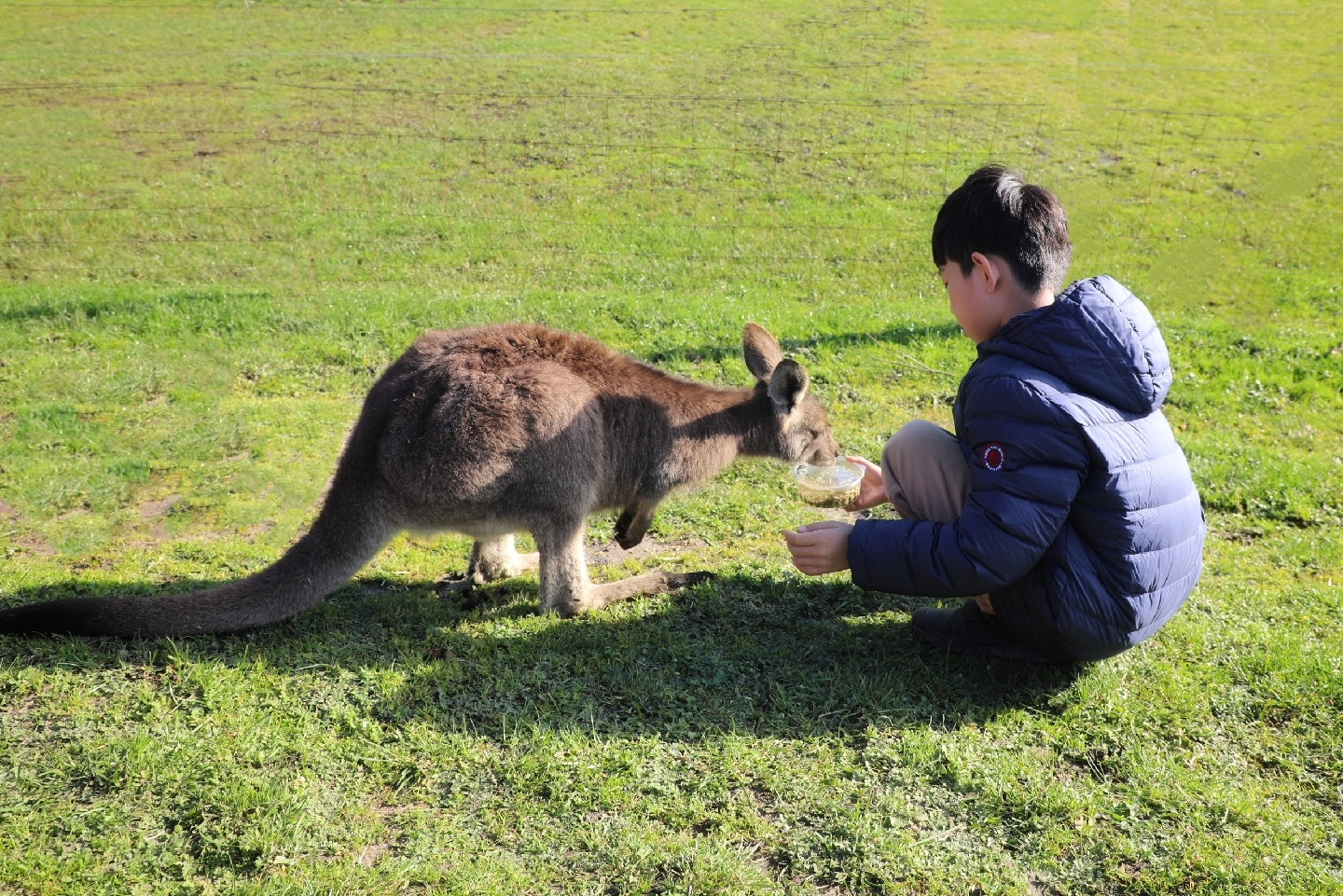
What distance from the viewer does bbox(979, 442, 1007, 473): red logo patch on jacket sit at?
2.87 m

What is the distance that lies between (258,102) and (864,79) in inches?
285

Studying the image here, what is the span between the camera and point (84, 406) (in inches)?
209

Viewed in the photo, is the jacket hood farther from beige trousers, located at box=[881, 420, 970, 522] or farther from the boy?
beige trousers, located at box=[881, 420, 970, 522]

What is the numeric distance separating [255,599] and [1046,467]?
2702mm

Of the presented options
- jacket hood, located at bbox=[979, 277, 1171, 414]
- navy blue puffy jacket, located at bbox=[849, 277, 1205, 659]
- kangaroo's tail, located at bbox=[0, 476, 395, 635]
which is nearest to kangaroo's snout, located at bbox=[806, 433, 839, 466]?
navy blue puffy jacket, located at bbox=[849, 277, 1205, 659]

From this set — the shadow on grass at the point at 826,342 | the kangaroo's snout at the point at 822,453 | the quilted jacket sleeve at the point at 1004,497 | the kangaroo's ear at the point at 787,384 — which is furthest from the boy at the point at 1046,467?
the shadow on grass at the point at 826,342

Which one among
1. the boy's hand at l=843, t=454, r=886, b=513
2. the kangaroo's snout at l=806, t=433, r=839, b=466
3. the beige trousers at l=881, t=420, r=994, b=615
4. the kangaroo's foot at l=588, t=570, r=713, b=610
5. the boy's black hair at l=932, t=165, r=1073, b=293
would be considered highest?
the boy's black hair at l=932, t=165, r=1073, b=293

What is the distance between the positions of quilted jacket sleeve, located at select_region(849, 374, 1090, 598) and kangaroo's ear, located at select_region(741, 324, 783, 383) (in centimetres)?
159

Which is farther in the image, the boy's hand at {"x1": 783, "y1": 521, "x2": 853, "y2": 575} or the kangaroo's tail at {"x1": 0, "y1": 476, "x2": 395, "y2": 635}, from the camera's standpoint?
the kangaroo's tail at {"x1": 0, "y1": 476, "x2": 395, "y2": 635}

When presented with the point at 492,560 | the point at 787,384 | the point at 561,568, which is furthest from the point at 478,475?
the point at 787,384

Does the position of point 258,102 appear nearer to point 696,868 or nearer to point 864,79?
point 864,79

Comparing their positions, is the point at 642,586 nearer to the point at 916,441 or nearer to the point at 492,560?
the point at 492,560

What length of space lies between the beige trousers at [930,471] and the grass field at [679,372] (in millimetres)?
608

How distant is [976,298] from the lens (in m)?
3.13
